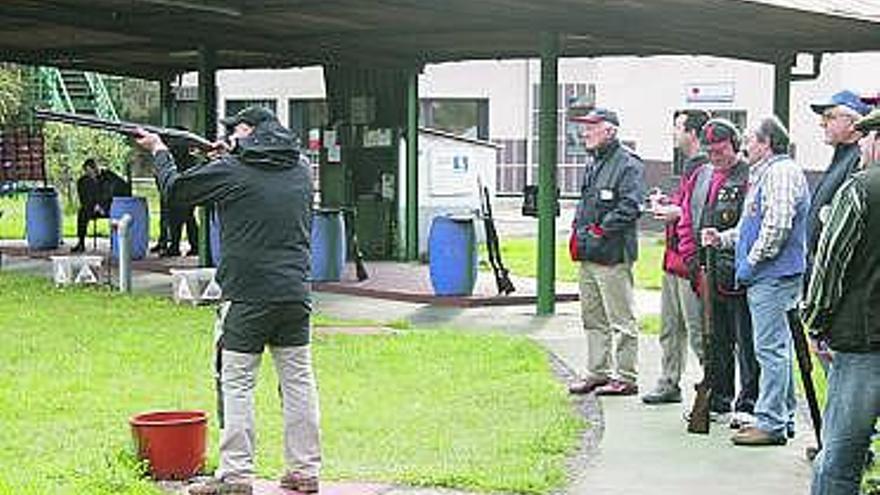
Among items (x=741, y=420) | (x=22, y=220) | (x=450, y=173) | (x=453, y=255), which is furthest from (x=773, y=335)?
(x=22, y=220)

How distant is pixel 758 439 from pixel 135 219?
1294 centimetres

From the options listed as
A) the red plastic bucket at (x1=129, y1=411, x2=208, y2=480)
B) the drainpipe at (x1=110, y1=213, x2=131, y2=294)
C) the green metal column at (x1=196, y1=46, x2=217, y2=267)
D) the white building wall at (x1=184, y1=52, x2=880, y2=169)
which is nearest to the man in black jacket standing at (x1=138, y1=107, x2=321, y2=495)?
the red plastic bucket at (x1=129, y1=411, x2=208, y2=480)

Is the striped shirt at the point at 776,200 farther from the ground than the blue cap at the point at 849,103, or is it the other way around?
the blue cap at the point at 849,103

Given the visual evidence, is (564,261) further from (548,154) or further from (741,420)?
(741,420)

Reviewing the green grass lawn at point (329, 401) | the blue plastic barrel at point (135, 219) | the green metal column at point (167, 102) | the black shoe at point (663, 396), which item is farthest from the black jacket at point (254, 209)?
the green metal column at point (167, 102)

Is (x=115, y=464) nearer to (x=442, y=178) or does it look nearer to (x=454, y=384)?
(x=454, y=384)

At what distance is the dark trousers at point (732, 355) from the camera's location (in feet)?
28.0

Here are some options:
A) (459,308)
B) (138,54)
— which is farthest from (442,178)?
(459,308)

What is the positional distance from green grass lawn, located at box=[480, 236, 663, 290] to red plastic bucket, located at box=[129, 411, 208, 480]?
890 cm

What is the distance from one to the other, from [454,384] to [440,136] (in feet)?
40.6

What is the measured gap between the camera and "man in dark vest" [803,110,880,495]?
18.1 ft

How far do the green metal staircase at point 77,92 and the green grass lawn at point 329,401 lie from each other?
17691 mm

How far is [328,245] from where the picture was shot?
17.1 m

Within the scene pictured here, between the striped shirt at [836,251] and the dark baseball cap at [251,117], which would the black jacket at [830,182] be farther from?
the dark baseball cap at [251,117]
